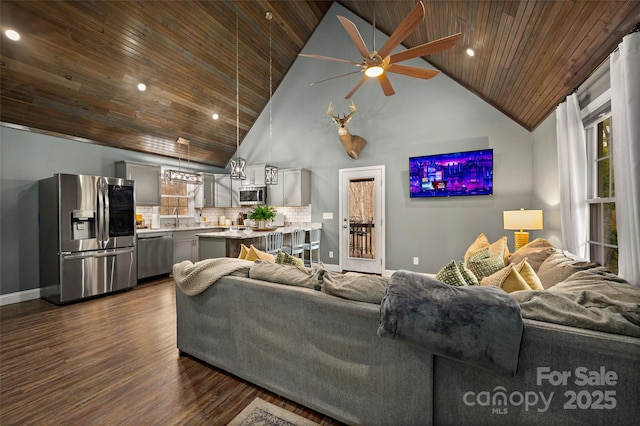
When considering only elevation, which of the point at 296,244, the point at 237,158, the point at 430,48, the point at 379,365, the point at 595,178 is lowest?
the point at 379,365

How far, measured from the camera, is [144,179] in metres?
5.49

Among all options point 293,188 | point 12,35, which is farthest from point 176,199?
point 12,35

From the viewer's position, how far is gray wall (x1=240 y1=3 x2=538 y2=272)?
180 inches

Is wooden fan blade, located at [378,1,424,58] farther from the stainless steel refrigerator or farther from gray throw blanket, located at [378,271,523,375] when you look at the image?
the stainless steel refrigerator

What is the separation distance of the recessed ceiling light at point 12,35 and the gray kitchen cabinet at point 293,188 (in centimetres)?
422

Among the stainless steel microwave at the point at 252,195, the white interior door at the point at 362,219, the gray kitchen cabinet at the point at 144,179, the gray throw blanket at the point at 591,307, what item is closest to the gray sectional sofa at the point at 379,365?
the gray throw blanket at the point at 591,307

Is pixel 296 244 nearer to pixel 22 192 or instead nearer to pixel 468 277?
pixel 468 277

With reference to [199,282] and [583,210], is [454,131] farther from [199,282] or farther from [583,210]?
[199,282]

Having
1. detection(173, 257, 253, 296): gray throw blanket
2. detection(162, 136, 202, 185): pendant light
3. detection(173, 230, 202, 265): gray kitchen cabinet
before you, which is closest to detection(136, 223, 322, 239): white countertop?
detection(173, 230, 202, 265): gray kitchen cabinet

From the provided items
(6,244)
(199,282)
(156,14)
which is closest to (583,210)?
(199,282)

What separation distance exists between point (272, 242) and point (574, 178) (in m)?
3.96

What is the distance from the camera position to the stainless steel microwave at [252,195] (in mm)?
6535

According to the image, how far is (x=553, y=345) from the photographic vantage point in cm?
119

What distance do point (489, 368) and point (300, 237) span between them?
4.49m
